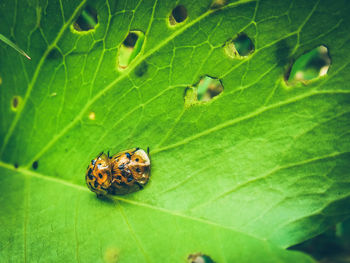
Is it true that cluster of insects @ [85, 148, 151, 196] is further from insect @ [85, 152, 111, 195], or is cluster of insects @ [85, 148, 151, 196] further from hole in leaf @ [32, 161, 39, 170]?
hole in leaf @ [32, 161, 39, 170]

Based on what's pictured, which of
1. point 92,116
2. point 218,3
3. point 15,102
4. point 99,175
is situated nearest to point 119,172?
point 99,175

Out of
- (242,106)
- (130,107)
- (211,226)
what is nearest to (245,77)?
(242,106)

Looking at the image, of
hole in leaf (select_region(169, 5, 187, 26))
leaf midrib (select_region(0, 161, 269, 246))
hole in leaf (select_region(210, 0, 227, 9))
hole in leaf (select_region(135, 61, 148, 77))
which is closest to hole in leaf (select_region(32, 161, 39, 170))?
leaf midrib (select_region(0, 161, 269, 246))

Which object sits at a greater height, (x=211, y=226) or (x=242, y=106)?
(x=242, y=106)

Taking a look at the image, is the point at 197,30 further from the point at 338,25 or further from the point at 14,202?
Answer: the point at 14,202

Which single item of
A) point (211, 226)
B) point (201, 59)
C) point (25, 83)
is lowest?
point (211, 226)

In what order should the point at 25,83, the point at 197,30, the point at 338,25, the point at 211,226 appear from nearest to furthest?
the point at 338,25 → the point at 197,30 → the point at 211,226 → the point at 25,83
